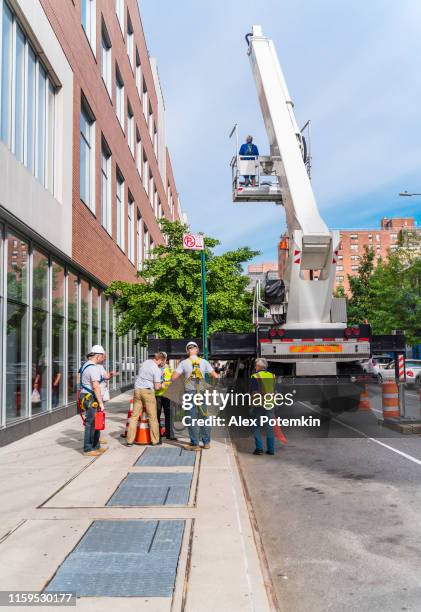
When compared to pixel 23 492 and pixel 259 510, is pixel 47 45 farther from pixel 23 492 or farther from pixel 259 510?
pixel 259 510

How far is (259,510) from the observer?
6676 mm

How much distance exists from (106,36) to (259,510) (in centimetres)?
2083

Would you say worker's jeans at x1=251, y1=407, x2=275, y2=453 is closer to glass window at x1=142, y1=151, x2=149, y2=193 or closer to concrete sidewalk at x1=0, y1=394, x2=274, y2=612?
concrete sidewalk at x1=0, y1=394, x2=274, y2=612

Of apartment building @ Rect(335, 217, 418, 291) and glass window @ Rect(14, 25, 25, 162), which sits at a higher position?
apartment building @ Rect(335, 217, 418, 291)

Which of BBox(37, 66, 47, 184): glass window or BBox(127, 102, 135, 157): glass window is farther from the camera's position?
BBox(127, 102, 135, 157): glass window

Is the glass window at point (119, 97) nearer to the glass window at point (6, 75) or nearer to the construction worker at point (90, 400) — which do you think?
the glass window at point (6, 75)

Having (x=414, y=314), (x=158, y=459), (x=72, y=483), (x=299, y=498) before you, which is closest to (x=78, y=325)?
(x=158, y=459)

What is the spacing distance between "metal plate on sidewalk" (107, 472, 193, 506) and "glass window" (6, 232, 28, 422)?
4.06m

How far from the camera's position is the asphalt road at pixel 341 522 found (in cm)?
434

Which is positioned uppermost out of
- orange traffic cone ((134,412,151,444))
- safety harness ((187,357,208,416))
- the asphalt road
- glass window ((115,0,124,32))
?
glass window ((115,0,124,32))

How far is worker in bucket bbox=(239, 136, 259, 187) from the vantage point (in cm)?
1330

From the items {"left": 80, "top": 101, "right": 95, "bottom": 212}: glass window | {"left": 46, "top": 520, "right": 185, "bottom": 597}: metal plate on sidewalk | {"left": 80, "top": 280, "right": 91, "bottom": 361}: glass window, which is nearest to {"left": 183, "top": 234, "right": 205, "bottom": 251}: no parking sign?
{"left": 80, "top": 280, "right": 91, "bottom": 361}: glass window

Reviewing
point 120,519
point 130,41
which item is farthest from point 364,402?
point 130,41

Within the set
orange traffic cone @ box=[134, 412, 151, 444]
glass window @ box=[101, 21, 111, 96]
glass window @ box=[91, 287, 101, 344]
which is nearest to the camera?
orange traffic cone @ box=[134, 412, 151, 444]
